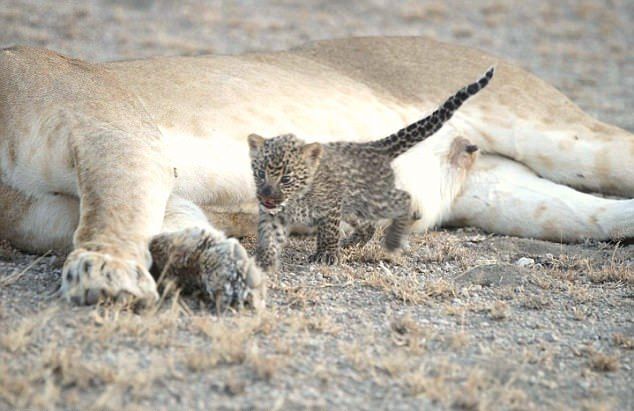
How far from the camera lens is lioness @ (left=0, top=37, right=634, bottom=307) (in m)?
3.59

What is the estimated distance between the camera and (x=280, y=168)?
3953 mm

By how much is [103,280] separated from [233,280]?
17.2 inches

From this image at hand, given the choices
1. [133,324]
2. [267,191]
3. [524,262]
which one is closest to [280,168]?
[267,191]

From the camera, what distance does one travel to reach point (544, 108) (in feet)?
19.5

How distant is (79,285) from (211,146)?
142cm

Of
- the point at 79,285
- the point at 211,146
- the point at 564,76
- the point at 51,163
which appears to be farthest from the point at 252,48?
the point at 79,285

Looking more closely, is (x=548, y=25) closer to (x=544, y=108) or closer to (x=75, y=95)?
(x=544, y=108)

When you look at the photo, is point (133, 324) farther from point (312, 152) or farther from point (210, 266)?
point (312, 152)

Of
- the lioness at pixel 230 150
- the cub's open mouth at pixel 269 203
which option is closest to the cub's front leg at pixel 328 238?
the cub's open mouth at pixel 269 203

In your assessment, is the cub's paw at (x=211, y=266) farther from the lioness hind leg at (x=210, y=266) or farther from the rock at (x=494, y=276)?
the rock at (x=494, y=276)

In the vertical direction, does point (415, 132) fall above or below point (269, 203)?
above

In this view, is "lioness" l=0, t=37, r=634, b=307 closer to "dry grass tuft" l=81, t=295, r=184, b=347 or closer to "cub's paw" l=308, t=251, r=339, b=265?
"dry grass tuft" l=81, t=295, r=184, b=347

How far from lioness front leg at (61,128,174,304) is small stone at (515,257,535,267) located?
1655 millimetres

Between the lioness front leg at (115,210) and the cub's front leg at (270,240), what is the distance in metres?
0.42
